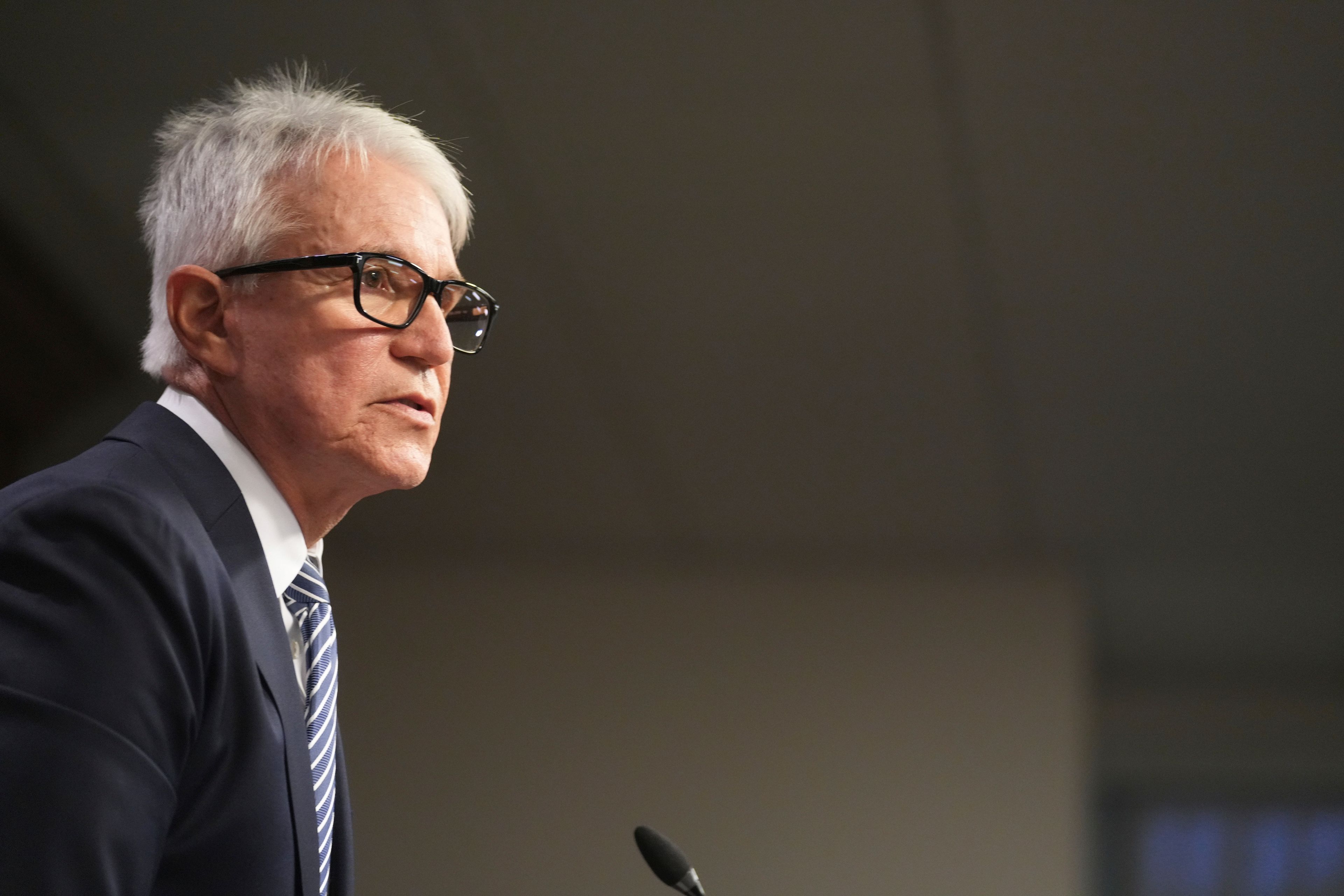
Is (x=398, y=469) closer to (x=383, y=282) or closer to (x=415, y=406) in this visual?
(x=415, y=406)

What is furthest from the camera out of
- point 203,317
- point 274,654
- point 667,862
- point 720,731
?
point 720,731

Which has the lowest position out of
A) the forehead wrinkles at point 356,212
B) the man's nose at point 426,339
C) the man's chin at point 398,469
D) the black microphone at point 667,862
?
the black microphone at point 667,862

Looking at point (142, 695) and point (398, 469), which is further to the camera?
point (398, 469)

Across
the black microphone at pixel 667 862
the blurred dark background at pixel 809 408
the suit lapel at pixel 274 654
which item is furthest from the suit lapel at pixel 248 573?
the blurred dark background at pixel 809 408

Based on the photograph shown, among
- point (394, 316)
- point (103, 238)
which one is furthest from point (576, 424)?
point (394, 316)

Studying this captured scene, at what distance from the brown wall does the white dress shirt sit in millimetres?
3571

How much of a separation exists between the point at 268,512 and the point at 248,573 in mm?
110

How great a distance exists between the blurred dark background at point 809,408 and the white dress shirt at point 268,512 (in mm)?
1665

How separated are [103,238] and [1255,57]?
2767 mm

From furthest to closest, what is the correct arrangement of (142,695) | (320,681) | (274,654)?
(320,681), (274,654), (142,695)

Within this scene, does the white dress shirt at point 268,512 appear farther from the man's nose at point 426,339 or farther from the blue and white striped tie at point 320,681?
the man's nose at point 426,339

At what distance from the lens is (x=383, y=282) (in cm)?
126

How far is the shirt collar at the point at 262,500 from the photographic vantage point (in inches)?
44.6

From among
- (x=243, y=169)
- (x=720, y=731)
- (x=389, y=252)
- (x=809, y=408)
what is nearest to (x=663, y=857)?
(x=389, y=252)
